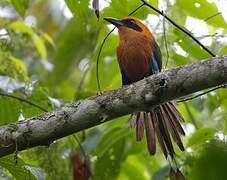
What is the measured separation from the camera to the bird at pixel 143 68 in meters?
3.24

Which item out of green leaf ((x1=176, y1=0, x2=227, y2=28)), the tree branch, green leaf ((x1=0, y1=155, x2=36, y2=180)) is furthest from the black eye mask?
green leaf ((x1=0, y1=155, x2=36, y2=180))

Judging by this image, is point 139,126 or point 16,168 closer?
point 16,168

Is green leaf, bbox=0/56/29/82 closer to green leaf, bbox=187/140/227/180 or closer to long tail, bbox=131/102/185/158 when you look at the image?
long tail, bbox=131/102/185/158

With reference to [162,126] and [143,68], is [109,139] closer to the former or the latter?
[143,68]

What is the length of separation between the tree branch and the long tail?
633 millimetres

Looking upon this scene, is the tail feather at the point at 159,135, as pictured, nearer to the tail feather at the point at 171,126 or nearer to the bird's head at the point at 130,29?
the tail feather at the point at 171,126

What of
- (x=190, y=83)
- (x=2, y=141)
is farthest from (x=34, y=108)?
(x=190, y=83)

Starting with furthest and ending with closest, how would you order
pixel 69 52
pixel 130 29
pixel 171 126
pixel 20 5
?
pixel 69 52 → pixel 130 29 → pixel 171 126 → pixel 20 5

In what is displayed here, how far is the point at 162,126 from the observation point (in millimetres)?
3262

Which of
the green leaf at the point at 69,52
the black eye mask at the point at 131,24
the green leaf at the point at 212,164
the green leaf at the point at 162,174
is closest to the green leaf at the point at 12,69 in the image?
the black eye mask at the point at 131,24

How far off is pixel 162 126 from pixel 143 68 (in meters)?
0.58

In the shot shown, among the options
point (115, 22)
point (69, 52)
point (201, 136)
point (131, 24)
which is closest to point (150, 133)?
point (201, 136)

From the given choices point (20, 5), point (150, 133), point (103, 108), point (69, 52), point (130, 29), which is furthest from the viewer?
point (69, 52)

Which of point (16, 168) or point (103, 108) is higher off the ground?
point (103, 108)
